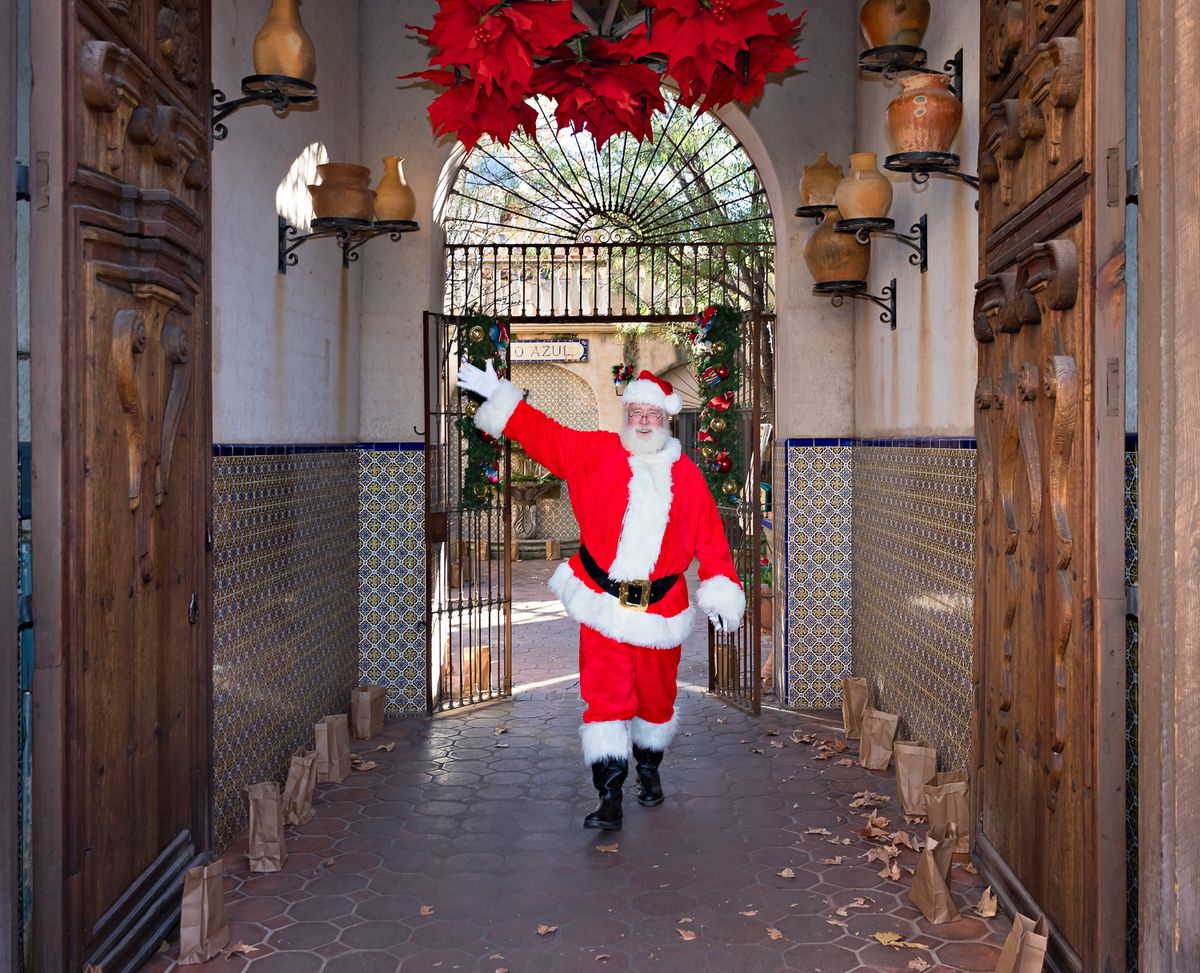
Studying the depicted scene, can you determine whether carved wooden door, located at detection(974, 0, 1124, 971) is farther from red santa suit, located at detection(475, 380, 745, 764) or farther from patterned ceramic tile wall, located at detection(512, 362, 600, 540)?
patterned ceramic tile wall, located at detection(512, 362, 600, 540)

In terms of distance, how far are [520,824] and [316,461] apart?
2.05 m

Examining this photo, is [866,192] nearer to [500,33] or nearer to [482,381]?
[482,381]

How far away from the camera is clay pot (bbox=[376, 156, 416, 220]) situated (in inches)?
230

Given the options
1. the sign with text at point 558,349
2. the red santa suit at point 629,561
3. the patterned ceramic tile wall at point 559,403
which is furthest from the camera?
the patterned ceramic tile wall at point 559,403

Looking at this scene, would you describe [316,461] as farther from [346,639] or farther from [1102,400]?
[1102,400]

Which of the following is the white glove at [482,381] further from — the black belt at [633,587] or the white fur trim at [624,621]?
the white fur trim at [624,621]

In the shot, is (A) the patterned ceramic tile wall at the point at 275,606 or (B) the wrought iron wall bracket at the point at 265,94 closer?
(B) the wrought iron wall bracket at the point at 265,94

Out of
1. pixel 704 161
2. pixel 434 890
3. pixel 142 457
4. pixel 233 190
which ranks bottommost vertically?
pixel 434 890

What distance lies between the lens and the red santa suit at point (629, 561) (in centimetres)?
464

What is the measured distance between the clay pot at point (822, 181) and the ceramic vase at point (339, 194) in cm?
228

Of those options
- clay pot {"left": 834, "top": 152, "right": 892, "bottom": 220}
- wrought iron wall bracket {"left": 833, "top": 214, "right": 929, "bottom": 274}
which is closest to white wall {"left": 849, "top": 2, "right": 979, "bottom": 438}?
wrought iron wall bracket {"left": 833, "top": 214, "right": 929, "bottom": 274}

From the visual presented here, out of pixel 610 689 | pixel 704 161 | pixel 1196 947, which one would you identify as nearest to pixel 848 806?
pixel 610 689

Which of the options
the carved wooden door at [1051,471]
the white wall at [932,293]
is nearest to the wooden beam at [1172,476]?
the carved wooden door at [1051,471]

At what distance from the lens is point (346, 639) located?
6.13 meters
